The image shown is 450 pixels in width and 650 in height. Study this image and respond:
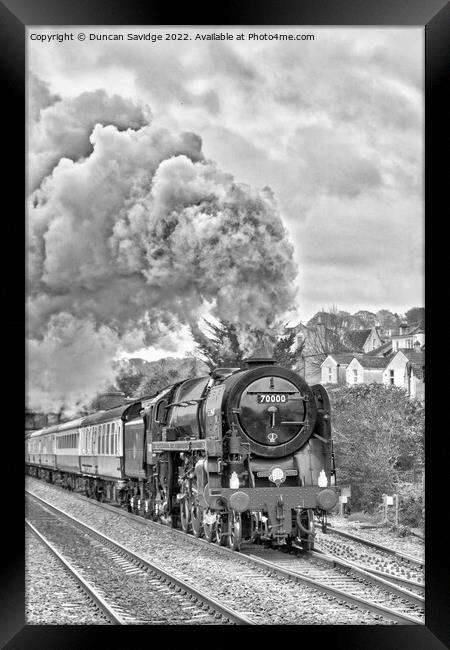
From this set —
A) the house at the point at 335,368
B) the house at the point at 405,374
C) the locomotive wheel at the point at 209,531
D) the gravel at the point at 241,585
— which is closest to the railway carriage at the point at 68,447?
the gravel at the point at 241,585

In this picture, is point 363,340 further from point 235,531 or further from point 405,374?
point 235,531

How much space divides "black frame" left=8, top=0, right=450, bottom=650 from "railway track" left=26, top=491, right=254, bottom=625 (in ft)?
1.24

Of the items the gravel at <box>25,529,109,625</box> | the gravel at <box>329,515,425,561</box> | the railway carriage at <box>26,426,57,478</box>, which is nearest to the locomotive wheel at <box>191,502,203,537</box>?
the gravel at <box>329,515,425,561</box>

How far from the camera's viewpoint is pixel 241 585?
10992mm

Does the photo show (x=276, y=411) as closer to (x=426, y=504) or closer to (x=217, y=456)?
(x=217, y=456)

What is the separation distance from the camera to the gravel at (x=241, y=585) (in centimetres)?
952

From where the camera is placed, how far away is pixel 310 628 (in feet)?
30.2

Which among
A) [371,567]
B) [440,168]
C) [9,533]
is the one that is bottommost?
[371,567]

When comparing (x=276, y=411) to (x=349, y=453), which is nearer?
(x=276, y=411)

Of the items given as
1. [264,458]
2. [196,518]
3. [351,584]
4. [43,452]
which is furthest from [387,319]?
[43,452]

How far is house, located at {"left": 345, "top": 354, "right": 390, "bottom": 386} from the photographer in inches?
684

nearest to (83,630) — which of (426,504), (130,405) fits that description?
(426,504)

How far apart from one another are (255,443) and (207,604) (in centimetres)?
446

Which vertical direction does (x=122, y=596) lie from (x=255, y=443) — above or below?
below
